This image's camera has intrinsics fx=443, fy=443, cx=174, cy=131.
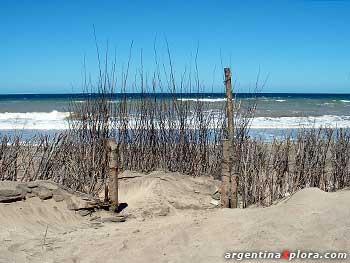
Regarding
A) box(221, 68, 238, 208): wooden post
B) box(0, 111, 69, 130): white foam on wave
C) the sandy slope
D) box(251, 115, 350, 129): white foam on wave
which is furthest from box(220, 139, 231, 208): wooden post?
box(0, 111, 69, 130): white foam on wave

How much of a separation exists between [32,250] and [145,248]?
1.00 metres

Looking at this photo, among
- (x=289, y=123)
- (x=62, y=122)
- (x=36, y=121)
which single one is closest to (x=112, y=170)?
(x=289, y=123)

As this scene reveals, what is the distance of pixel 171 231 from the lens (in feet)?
13.7

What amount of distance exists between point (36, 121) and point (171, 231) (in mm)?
18485

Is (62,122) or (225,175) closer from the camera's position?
(225,175)

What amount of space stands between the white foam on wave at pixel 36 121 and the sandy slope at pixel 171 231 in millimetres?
12806

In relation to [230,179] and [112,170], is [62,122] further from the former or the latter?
[230,179]

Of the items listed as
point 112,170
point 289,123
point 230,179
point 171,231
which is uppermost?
point 112,170

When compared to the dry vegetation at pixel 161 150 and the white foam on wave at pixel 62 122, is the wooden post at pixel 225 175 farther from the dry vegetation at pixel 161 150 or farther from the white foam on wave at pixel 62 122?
the white foam on wave at pixel 62 122

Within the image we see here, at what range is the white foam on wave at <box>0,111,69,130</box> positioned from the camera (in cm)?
1919

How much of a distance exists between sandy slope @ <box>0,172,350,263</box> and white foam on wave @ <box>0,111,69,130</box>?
42.0 feet

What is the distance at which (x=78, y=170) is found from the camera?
239 inches

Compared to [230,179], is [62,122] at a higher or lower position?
lower

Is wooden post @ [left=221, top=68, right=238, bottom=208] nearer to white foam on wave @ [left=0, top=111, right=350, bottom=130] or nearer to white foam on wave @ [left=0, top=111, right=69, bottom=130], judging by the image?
white foam on wave @ [left=0, top=111, right=350, bottom=130]
